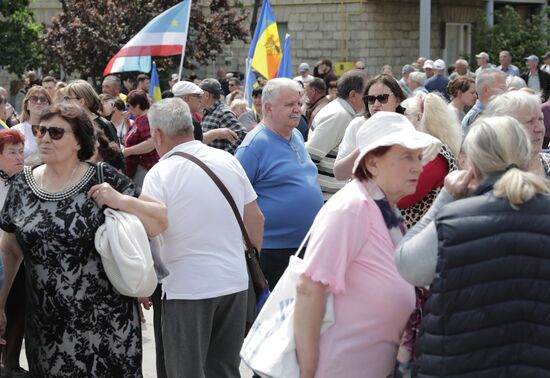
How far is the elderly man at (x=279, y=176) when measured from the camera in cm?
631

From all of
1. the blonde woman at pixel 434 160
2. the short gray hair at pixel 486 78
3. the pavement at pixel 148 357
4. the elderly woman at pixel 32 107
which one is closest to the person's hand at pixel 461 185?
the blonde woman at pixel 434 160

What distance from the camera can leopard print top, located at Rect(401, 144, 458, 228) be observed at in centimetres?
523

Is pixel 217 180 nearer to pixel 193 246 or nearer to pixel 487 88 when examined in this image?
pixel 193 246

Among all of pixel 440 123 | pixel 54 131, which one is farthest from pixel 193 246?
pixel 440 123

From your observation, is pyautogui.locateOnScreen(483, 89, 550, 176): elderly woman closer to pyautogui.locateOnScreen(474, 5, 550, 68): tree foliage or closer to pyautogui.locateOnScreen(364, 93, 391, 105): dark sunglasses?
pyautogui.locateOnScreen(364, 93, 391, 105): dark sunglasses

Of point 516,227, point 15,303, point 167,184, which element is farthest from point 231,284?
point 516,227

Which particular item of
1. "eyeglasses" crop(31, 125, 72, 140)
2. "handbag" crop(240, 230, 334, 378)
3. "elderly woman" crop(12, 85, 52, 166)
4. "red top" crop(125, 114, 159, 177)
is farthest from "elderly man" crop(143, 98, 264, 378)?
"red top" crop(125, 114, 159, 177)

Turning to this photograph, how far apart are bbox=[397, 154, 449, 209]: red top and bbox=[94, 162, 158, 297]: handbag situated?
142 cm

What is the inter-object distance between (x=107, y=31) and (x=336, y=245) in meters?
23.4

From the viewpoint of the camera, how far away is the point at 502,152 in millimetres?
3275

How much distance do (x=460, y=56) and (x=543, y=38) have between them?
269cm

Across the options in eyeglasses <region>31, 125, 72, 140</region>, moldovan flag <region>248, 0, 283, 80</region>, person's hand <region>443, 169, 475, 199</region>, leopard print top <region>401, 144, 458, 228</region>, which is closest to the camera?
person's hand <region>443, 169, 475, 199</region>

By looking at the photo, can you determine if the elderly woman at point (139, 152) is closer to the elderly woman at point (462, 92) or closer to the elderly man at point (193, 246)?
the elderly woman at point (462, 92)

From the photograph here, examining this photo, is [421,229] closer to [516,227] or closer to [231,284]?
[516,227]
